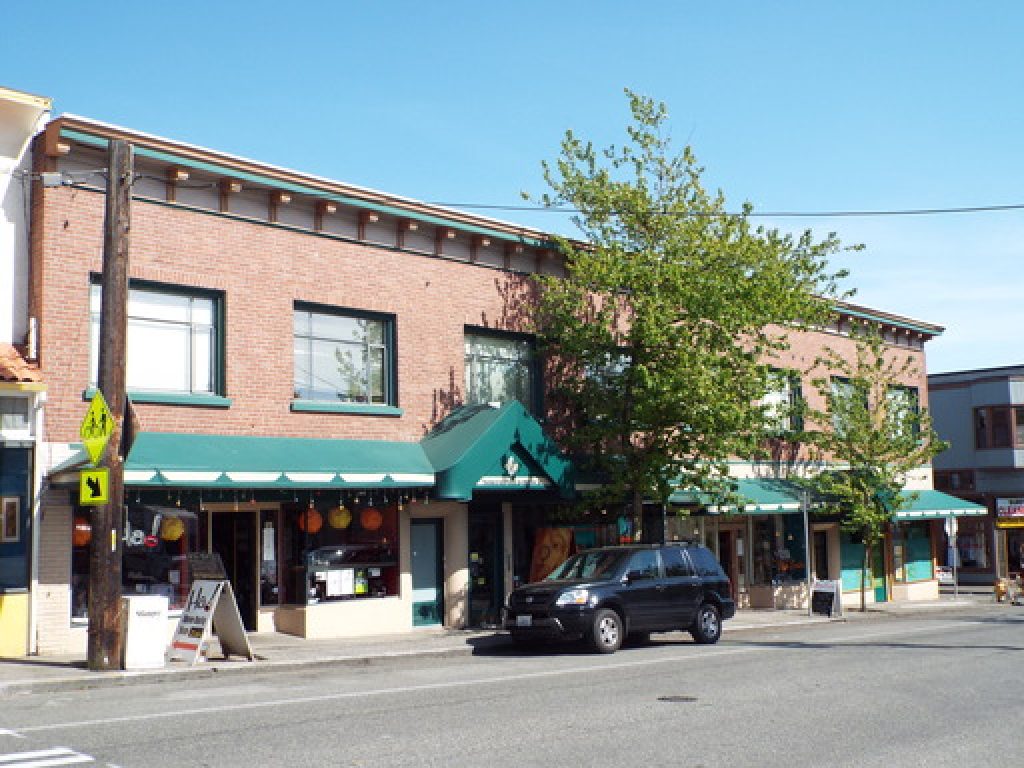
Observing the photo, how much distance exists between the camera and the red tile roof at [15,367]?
595 inches

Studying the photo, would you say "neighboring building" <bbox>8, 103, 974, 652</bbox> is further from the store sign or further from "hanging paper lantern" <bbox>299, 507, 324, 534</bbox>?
the store sign

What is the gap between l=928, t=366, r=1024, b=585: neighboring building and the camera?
45.3 m

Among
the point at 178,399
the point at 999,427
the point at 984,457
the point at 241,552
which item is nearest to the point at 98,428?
the point at 178,399

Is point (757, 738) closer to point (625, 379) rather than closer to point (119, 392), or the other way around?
point (119, 392)

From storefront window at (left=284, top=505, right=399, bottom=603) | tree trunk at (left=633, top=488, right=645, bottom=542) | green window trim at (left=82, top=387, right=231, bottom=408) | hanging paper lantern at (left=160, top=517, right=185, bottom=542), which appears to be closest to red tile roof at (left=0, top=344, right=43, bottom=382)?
green window trim at (left=82, top=387, right=231, bottom=408)

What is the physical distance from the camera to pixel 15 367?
50.5ft

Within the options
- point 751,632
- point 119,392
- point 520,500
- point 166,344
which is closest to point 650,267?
point 520,500

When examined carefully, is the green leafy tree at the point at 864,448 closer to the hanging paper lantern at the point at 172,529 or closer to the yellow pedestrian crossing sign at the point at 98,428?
the hanging paper lantern at the point at 172,529

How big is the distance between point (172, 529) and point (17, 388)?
3.51 m

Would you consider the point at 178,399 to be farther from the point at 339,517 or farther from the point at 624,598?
the point at 624,598

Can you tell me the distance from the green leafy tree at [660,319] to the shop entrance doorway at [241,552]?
22.3 ft

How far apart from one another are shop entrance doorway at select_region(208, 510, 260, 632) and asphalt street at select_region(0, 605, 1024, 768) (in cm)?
364

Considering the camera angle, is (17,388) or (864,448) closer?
(17,388)

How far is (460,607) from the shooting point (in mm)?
21328
